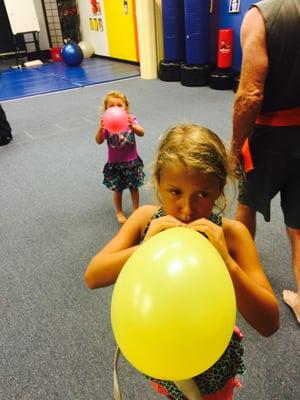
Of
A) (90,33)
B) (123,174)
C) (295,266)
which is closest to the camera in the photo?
(295,266)

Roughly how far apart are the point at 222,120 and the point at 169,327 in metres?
3.79

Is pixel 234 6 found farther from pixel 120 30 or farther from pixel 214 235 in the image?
pixel 214 235

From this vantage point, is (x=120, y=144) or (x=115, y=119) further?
(x=120, y=144)

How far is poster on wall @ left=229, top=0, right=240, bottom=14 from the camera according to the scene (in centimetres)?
503

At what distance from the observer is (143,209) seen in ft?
3.10

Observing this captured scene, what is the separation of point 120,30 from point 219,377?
320 inches

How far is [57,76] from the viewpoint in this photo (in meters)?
7.17

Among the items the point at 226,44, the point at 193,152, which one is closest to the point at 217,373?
the point at 193,152

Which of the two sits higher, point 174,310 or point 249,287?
point 174,310

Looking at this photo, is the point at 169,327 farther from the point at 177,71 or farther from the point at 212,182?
the point at 177,71

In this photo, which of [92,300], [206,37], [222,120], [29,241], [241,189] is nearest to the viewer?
[241,189]

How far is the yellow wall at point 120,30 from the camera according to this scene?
23.9ft

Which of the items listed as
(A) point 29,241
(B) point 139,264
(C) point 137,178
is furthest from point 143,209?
(A) point 29,241

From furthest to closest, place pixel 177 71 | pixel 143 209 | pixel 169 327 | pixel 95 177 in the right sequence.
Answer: pixel 177 71 < pixel 95 177 < pixel 143 209 < pixel 169 327
